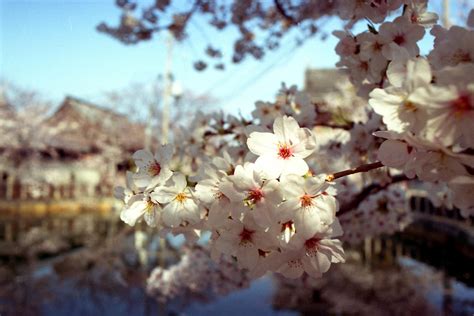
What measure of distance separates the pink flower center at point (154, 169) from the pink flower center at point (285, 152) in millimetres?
418

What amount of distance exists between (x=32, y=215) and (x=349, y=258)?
12.0 metres

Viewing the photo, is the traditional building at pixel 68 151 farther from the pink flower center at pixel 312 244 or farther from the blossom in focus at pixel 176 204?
the pink flower center at pixel 312 244

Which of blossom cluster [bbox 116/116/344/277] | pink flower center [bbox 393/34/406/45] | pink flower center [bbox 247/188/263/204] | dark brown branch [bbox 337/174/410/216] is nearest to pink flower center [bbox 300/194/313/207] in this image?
blossom cluster [bbox 116/116/344/277]

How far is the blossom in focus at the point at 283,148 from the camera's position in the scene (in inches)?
42.6

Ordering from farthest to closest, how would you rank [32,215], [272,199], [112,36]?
[32,215] < [112,36] < [272,199]

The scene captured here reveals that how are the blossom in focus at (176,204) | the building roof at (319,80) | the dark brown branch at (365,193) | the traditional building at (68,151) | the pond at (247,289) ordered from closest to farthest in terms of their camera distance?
the blossom in focus at (176,204), the dark brown branch at (365,193), the pond at (247,289), the traditional building at (68,151), the building roof at (319,80)

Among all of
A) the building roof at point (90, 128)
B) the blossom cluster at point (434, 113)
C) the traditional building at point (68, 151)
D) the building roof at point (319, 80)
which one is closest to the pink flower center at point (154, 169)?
the blossom cluster at point (434, 113)

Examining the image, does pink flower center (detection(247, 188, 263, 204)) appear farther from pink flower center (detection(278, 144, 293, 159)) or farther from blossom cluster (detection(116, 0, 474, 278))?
pink flower center (detection(278, 144, 293, 159))

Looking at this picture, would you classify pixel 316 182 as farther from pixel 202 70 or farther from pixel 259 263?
pixel 202 70

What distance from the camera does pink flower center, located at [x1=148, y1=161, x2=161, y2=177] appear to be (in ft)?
4.33

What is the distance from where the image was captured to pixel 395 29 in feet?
4.93

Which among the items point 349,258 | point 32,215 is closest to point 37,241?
point 32,215

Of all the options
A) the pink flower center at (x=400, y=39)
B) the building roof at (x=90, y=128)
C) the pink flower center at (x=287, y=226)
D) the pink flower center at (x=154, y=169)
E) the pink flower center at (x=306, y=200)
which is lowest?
the pink flower center at (x=287, y=226)

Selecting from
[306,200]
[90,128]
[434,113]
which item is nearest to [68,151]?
[90,128]
